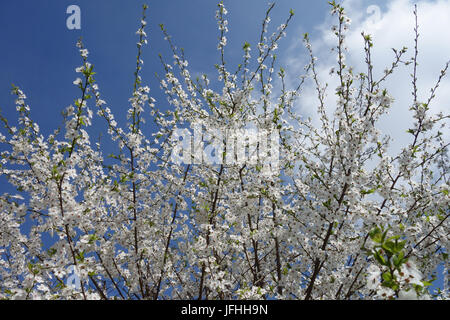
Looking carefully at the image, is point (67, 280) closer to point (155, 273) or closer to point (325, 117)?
point (155, 273)

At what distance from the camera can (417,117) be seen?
15.7ft

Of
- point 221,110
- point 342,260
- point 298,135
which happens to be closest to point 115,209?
point 221,110

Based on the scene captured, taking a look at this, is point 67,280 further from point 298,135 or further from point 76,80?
point 298,135

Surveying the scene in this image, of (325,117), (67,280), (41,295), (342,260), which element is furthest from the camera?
(325,117)

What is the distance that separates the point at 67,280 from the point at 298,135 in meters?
5.02

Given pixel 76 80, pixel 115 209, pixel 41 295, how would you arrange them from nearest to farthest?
1. pixel 41 295
2. pixel 76 80
3. pixel 115 209

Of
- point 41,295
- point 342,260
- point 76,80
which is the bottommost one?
point 41,295

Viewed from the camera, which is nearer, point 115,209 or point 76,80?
point 76,80

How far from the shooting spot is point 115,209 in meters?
7.45

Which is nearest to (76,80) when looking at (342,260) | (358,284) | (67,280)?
(67,280)

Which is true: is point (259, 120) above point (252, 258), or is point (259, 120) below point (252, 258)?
above
